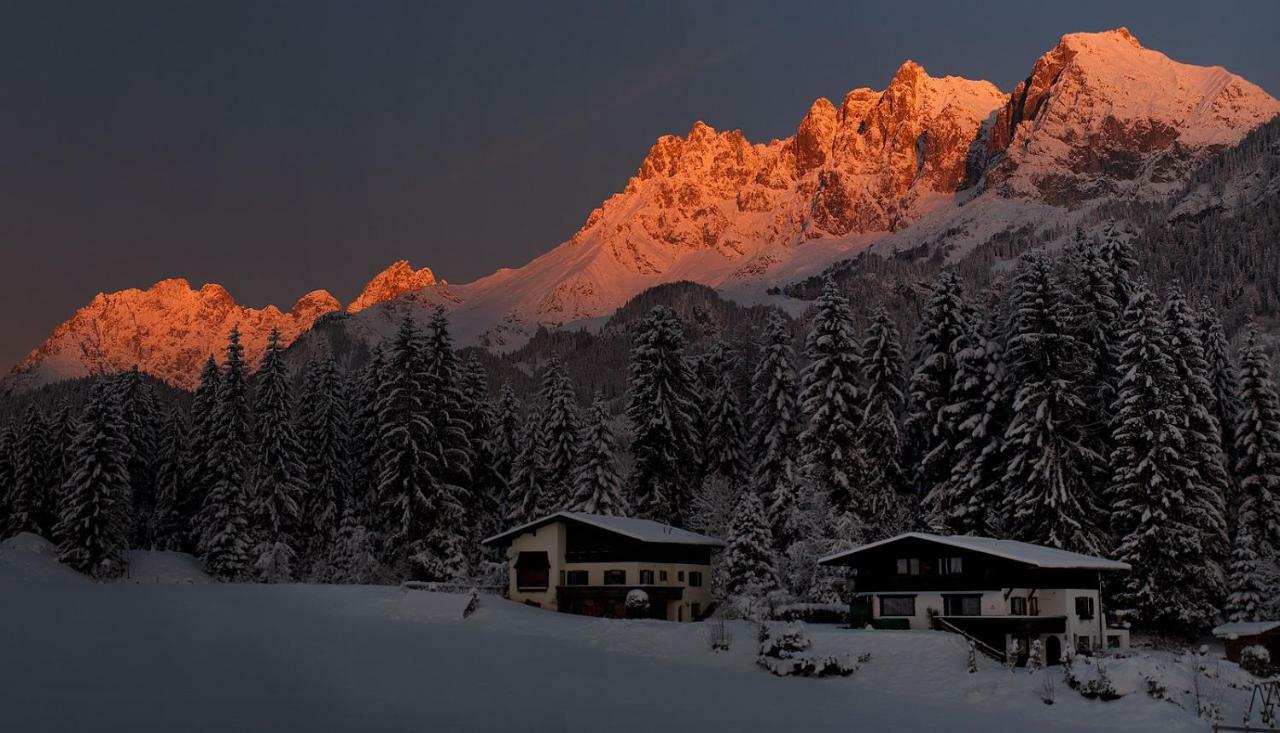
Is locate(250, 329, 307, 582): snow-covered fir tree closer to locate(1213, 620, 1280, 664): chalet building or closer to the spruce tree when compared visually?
locate(1213, 620, 1280, 664): chalet building

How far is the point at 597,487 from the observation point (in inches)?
3044

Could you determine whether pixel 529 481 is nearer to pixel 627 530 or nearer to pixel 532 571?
pixel 532 571

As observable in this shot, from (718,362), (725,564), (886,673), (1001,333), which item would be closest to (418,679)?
(886,673)

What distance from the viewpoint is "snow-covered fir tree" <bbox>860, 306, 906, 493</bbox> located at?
6931 centimetres

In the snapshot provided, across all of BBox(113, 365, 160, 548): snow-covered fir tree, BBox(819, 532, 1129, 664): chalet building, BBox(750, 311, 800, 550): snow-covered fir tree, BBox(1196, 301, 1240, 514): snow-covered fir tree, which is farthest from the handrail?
BBox(113, 365, 160, 548): snow-covered fir tree

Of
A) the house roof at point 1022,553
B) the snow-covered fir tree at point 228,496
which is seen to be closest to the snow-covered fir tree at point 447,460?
the snow-covered fir tree at point 228,496

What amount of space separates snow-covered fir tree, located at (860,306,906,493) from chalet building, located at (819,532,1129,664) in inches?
496

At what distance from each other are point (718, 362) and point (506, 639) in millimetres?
37664

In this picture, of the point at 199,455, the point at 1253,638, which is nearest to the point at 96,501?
the point at 199,455

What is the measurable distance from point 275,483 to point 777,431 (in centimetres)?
3544

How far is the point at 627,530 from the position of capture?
6575cm

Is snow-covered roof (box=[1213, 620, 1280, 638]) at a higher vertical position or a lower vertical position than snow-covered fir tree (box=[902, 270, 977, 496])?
lower

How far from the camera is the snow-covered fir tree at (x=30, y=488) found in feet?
287

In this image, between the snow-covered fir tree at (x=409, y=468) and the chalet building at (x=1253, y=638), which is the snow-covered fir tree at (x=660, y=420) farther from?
the chalet building at (x=1253, y=638)
